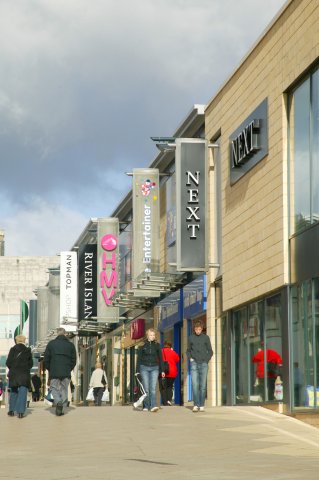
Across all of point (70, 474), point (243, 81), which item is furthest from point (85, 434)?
point (243, 81)

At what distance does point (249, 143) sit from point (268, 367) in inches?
200

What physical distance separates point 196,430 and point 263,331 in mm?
6847

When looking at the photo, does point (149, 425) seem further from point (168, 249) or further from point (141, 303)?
point (141, 303)

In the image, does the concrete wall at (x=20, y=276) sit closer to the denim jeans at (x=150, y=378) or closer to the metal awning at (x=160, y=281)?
the metal awning at (x=160, y=281)

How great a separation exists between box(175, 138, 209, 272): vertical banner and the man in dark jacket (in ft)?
24.5

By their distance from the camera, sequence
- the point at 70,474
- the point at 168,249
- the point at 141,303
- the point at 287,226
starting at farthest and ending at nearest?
the point at 141,303
the point at 168,249
the point at 287,226
the point at 70,474

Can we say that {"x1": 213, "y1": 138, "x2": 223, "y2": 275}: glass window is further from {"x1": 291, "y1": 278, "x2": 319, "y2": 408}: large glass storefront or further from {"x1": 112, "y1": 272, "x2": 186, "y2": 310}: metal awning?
{"x1": 291, "y1": 278, "x2": 319, "y2": 408}: large glass storefront

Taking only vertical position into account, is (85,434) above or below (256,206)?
below

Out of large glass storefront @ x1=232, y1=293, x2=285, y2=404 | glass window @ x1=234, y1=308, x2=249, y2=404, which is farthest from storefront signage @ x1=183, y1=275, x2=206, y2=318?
glass window @ x1=234, y1=308, x2=249, y2=404

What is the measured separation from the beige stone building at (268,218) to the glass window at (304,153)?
2cm

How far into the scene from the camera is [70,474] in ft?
47.9

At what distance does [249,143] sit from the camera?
2884cm

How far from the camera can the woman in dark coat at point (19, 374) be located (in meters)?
25.5

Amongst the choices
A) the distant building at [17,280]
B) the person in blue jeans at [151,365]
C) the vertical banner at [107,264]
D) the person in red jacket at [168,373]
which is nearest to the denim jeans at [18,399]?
the person in blue jeans at [151,365]
